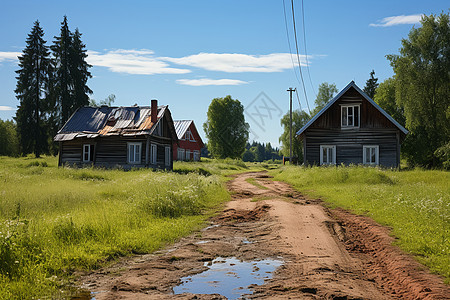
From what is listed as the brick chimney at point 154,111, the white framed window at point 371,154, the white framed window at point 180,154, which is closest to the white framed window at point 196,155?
the white framed window at point 180,154

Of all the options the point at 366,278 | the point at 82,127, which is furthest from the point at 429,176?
the point at 82,127

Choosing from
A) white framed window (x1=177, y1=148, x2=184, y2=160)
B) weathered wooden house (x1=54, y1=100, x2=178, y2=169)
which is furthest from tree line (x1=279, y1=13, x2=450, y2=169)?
white framed window (x1=177, y1=148, x2=184, y2=160)

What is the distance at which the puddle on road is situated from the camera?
19.6ft

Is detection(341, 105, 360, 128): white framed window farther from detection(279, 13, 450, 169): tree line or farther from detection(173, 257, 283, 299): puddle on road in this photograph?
detection(173, 257, 283, 299): puddle on road

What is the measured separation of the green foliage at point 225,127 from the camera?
72625 millimetres

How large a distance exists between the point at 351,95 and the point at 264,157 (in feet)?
514

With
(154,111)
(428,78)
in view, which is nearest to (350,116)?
(428,78)

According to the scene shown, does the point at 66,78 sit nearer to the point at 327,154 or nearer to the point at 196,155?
the point at 196,155

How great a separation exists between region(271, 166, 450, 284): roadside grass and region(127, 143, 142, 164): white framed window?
48.4ft

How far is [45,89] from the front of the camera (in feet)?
164

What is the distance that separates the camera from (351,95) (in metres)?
31.4

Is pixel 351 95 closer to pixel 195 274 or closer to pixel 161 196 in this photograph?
pixel 161 196

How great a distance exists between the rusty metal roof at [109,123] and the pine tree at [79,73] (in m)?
15.1

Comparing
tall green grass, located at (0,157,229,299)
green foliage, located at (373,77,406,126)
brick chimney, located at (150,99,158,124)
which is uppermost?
green foliage, located at (373,77,406,126)
